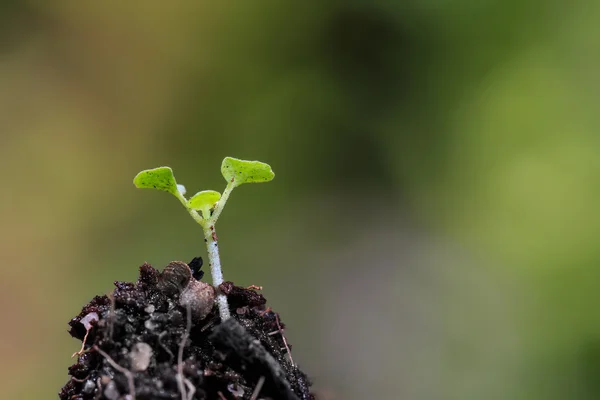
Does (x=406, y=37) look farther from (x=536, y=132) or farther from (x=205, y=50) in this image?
(x=205, y=50)

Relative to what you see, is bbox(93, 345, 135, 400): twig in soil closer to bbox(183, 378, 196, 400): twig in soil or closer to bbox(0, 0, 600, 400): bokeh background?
bbox(183, 378, 196, 400): twig in soil

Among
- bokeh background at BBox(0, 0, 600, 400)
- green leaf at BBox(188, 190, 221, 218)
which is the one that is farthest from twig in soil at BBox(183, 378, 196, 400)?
bokeh background at BBox(0, 0, 600, 400)

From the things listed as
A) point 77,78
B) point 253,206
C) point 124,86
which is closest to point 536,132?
point 253,206

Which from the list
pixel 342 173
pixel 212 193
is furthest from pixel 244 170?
pixel 342 173

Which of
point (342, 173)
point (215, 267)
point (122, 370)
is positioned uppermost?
point (342, 173)

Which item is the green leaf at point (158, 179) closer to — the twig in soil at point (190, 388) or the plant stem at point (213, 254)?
the plant stem at point (213, 254)

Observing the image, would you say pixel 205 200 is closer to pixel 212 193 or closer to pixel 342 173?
pixel 212 193
